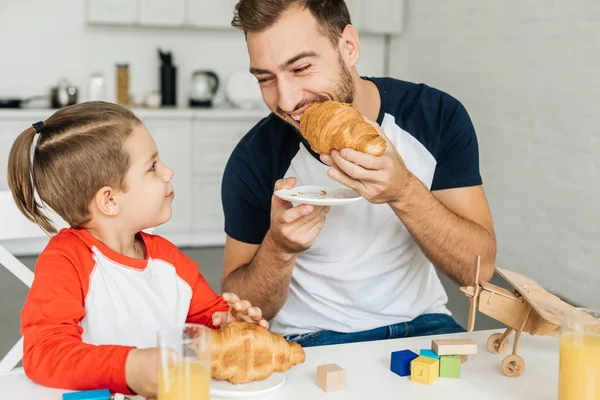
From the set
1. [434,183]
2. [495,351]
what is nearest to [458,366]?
[495,351]

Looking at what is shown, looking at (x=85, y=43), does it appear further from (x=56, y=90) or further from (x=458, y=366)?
(x=458, y=366)

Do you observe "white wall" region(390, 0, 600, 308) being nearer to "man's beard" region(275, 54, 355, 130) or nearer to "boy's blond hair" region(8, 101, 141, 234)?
"man's beard" region(275, 54, 355, 130)

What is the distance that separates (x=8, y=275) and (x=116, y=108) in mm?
3335

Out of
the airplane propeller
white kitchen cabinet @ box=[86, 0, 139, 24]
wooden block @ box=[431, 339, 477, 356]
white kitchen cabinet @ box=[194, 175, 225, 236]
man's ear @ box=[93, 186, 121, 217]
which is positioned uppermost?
white kitchen cabinet @ box=[86, 0, 139, 24]

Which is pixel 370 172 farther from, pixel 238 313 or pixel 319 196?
pixel 238 313

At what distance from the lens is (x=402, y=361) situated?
125cm

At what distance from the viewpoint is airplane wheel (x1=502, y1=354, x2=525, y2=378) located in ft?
4.15

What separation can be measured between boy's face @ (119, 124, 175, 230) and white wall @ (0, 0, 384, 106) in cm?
411

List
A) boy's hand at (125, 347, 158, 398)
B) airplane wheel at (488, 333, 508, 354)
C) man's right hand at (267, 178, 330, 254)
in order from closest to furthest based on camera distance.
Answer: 1. boy's hand at (125, 347, 158, 398)
2. airplane wheel at (488, 333, 508, 354)
3. man's right hand at (267, 178, 330, 254)

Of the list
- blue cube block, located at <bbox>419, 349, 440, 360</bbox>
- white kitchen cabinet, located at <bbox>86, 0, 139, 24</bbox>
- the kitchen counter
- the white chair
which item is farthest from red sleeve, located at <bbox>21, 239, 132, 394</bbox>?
white kitchen cabinet, located at <bbox>86, 0, 139, 24</bbox>

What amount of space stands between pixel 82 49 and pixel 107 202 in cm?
422

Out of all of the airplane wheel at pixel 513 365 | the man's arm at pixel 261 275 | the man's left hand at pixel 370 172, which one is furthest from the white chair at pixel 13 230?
the airplane wheel at pixel 513 365

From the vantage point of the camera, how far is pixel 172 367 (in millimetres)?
1005

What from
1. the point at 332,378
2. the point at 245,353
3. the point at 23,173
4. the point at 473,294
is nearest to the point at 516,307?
the point at 473,294
